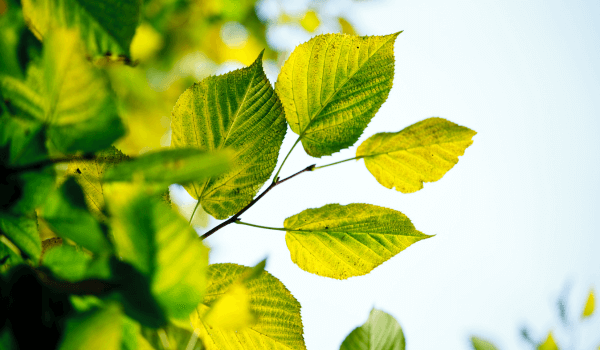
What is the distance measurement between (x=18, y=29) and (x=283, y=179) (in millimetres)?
210

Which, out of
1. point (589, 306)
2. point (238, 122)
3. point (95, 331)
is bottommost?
point (589, 306)

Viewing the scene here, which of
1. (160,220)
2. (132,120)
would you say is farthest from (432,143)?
(132,120)

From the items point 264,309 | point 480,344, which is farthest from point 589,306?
point 264,309

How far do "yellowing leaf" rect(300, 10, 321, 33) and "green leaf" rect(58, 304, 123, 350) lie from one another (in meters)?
1.29

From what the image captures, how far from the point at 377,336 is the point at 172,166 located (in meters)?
0.25

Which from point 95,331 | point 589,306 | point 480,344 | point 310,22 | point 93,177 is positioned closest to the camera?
point 95,331

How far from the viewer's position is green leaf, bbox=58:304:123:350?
0.14m

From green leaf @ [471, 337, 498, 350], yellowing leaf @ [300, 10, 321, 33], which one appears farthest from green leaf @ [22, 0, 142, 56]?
yellowing leaf @ [300, 10, 321, 33]

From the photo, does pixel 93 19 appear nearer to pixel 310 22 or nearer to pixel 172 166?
pixel 172 166

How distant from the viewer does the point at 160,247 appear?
15 centimetres

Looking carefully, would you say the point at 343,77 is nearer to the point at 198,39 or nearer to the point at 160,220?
the point at 160,220

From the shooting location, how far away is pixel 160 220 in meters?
0.15

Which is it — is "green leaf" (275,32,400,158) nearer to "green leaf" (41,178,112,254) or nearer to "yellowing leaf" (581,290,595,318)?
"green leaf" (41,178,112,254)

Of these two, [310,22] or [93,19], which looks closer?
[93,19]
